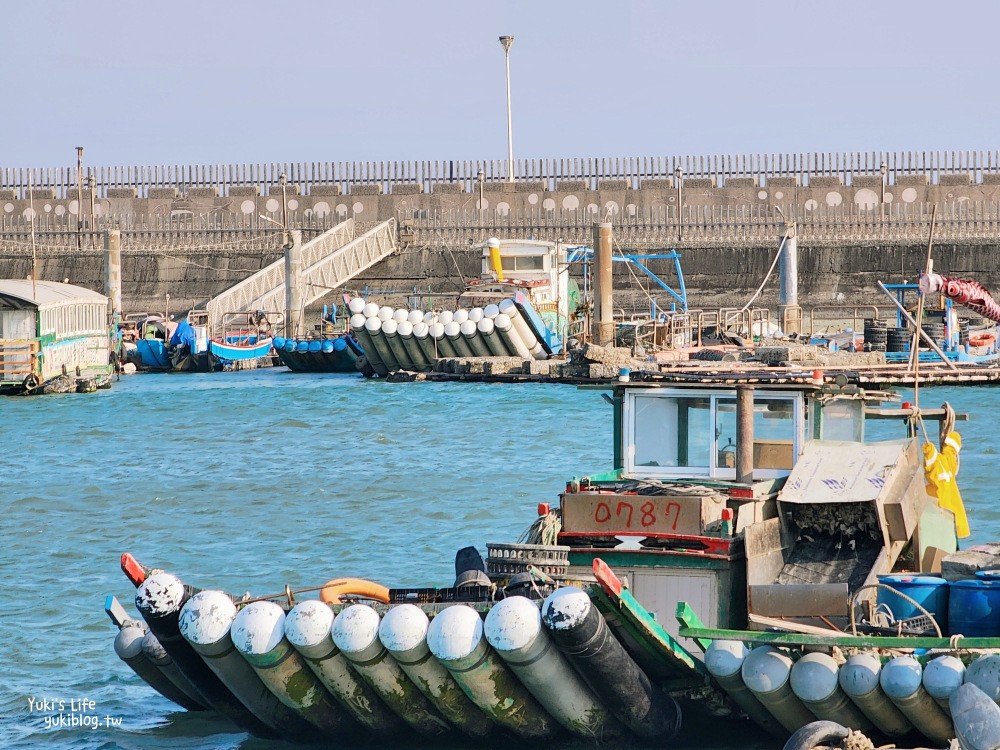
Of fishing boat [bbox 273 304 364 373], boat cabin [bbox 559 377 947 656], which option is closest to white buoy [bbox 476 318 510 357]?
fishing boat [bbox 273 304 364 373]

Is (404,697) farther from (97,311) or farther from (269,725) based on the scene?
(97,311)

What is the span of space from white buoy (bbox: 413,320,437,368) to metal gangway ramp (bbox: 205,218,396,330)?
7447mm

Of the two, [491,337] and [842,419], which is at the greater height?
[491,337]

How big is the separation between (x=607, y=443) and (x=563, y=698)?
16.4 m

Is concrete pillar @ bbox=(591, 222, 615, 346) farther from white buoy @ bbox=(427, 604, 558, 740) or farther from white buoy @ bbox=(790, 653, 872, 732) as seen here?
white buoy @ bbox=(790, 653, 872, 732)

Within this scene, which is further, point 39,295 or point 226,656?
point 39,295

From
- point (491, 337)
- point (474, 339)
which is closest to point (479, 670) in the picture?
A: point (491, 337)

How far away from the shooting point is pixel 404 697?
9211 millimetres

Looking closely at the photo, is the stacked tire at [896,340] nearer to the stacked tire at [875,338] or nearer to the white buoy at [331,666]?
the stacked tire at [875,338]

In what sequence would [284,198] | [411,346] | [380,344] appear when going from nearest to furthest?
[411,346] → [380,344] → [284,198]

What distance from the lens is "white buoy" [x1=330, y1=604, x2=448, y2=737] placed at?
895cm

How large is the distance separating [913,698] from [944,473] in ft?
13.4

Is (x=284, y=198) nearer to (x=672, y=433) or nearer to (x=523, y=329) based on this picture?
(x=523, y=329)

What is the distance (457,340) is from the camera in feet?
121
